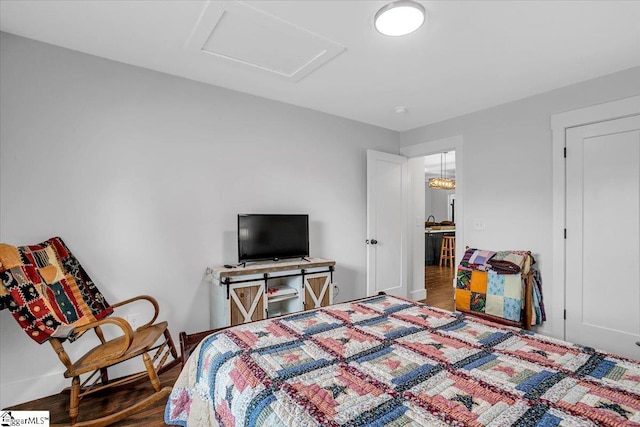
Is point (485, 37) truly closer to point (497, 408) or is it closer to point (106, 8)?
point (497, 408)

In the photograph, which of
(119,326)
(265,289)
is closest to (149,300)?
(119,326)

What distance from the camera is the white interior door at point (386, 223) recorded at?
3.97 m

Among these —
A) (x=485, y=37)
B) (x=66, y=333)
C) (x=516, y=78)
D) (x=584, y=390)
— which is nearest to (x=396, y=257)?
(x=516, y=78)

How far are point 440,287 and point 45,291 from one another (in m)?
5.11

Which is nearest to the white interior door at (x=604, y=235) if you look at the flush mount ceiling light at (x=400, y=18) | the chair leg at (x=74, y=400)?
the flush mount ceiling light at (x=400, y=18)

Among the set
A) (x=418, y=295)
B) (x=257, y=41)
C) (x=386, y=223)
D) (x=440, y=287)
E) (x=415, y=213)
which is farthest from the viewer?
(x=440, y=287)

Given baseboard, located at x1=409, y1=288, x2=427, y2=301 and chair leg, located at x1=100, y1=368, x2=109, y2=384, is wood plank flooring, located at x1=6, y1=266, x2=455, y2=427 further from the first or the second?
baseboard, located at x1=409, y1=288, x2=427, y2=301

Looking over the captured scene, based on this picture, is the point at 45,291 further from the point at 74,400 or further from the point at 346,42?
the point at 346,42

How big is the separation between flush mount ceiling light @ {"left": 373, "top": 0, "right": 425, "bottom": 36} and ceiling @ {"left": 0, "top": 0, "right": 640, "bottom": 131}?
0.06 m

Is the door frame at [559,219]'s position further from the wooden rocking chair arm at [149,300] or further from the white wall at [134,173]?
the wooden rocking chair arm at [149,300]

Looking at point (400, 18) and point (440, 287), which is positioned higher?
point (400, 18)

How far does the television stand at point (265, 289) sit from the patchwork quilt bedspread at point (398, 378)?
3.22 ft

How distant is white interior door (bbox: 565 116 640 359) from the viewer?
2.58 m

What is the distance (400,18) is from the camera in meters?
1.86
